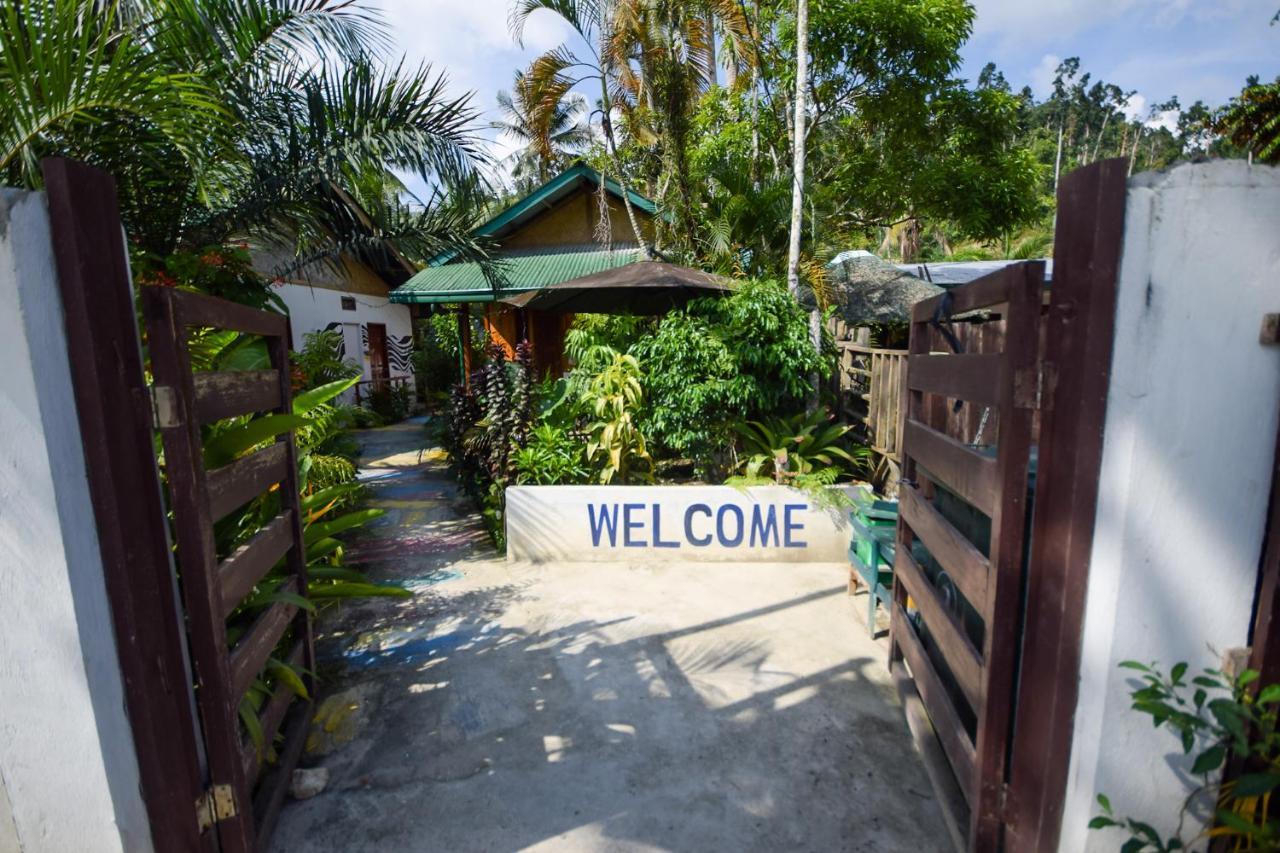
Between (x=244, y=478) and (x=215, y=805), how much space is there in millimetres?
1048

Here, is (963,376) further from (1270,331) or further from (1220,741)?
(1220,741)

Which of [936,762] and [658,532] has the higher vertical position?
[658,532]

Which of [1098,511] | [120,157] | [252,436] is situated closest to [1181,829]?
[1098,511]

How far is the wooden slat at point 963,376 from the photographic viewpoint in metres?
1.87

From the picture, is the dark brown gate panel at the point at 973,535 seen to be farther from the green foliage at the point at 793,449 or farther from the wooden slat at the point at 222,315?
the wooden slat at the point at 222,315

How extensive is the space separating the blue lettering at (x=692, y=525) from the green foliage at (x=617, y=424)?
68 centimetres

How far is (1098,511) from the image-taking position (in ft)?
5.03

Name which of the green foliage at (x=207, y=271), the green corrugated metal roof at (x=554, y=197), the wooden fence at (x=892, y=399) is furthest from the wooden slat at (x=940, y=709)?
the green corrugated metal roof at (x=554, y=197)

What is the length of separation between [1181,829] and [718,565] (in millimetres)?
3287

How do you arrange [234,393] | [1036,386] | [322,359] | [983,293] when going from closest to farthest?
[1036,386], [983,293], [234,393], [322,359]

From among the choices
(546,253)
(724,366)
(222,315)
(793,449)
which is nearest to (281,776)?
(222,315)

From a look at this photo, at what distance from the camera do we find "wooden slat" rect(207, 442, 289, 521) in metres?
1.97

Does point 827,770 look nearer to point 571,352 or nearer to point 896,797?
point 896,797

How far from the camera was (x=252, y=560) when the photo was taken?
2256 millimetres
